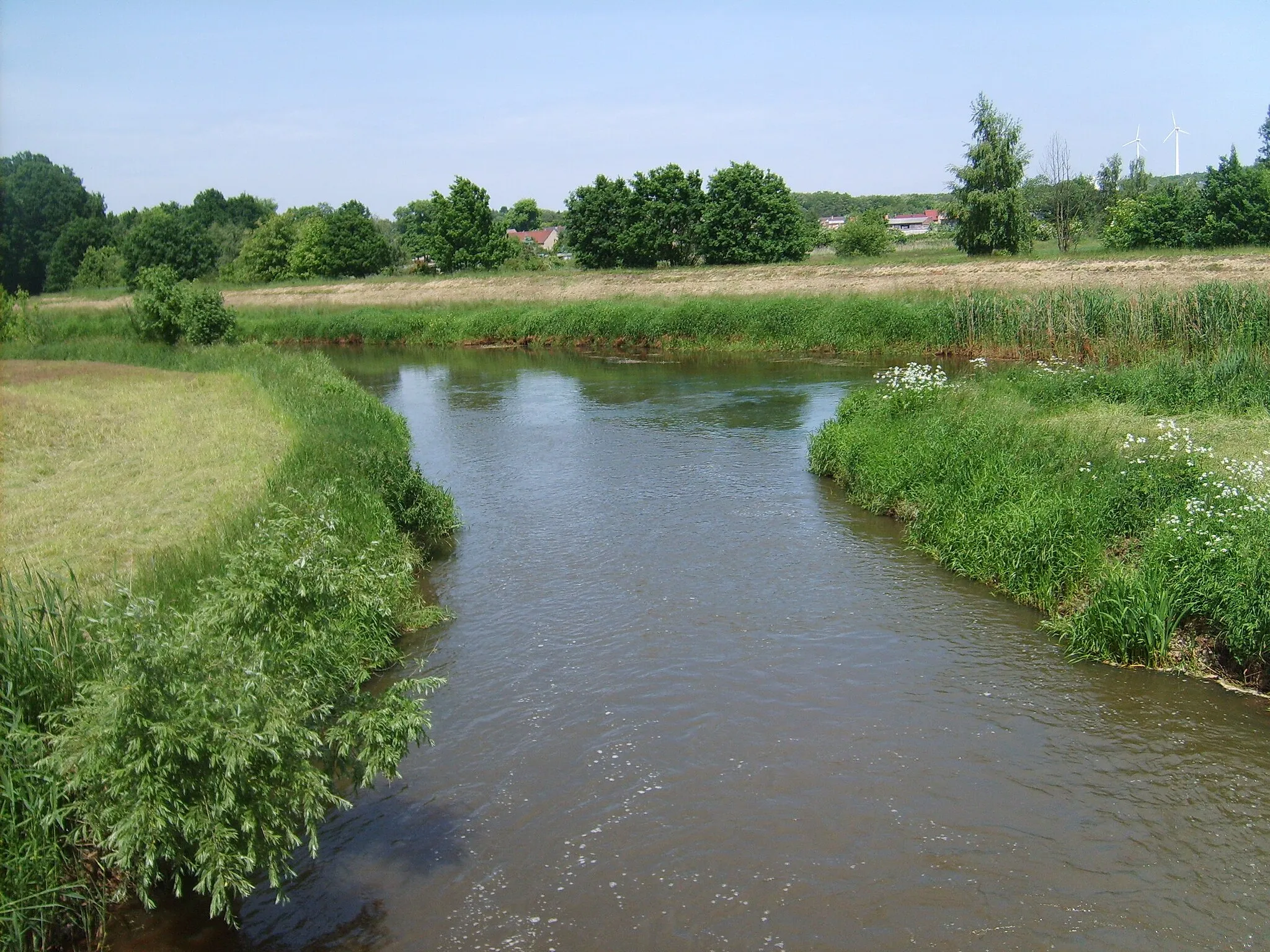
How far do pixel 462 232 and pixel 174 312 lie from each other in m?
34.6

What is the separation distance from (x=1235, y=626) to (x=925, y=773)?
11.8 ft

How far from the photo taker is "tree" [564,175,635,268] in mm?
55000

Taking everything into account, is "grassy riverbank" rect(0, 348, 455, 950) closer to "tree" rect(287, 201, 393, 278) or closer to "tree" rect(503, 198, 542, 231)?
"tree" rect(287, 201, 393, 278)

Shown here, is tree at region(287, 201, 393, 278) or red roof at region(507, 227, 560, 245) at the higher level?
red roof at region(507, 227, 560, 245)

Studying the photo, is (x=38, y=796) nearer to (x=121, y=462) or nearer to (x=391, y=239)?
(x=121, y=462)

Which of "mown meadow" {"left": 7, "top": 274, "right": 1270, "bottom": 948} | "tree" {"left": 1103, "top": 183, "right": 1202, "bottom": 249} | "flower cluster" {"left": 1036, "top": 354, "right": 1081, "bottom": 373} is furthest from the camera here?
"tree" {"left": 1103, "top": 183, "right": 1202, "bottom": 249}

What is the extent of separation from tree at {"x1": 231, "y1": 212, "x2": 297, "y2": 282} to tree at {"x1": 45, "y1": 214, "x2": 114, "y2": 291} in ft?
61.3

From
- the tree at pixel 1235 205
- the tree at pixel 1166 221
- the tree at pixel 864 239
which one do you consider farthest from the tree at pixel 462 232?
the tree at pixel 1235 205

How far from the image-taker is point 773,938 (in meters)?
6.27

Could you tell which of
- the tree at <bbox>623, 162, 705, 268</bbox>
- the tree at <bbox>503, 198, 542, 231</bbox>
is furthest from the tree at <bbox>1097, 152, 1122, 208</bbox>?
the tree at <bbox>503, 198, 542, 231</bbox>

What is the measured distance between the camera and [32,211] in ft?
107

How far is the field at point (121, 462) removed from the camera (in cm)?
1048

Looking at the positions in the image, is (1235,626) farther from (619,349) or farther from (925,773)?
(619,349)

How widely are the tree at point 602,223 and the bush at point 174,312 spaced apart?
1094 inches
